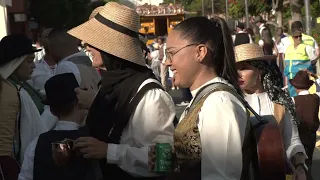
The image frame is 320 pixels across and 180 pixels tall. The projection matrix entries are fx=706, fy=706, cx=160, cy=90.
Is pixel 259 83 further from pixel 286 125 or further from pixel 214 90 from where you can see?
pixel 214 90

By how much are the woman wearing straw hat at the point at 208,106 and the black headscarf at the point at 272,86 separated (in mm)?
1590

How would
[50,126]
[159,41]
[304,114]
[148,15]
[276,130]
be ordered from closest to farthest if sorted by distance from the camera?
[276,130] → [50,126] → [304,114] → [159,41] → [148,15]

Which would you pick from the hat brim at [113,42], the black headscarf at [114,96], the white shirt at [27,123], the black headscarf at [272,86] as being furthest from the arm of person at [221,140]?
the white shirt at [27,123]

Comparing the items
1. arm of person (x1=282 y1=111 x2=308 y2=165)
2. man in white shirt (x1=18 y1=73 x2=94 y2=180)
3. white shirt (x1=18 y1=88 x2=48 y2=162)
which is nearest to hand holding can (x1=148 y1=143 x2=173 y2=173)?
man in white shirt (x1=18 y1=73 x2=94 y2=180)

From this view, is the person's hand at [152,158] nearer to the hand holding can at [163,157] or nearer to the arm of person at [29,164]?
the hand holding can at [163,157]

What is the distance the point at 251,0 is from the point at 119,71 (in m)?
48.5

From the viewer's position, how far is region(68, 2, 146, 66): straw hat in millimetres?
3742

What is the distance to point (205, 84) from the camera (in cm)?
281

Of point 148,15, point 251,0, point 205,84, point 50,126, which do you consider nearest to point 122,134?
point 205,84

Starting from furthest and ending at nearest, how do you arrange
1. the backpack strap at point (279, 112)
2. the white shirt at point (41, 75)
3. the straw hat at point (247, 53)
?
the white shirt at point (41, 75) → the straw hat at point (247, 53) → the backpack strap at point (279, 112)

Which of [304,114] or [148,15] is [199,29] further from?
[148,15]

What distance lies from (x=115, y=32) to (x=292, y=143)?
1.20m

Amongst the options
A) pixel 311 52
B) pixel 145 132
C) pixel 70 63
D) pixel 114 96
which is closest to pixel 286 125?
pixel 145 132

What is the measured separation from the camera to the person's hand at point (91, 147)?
3.42m
